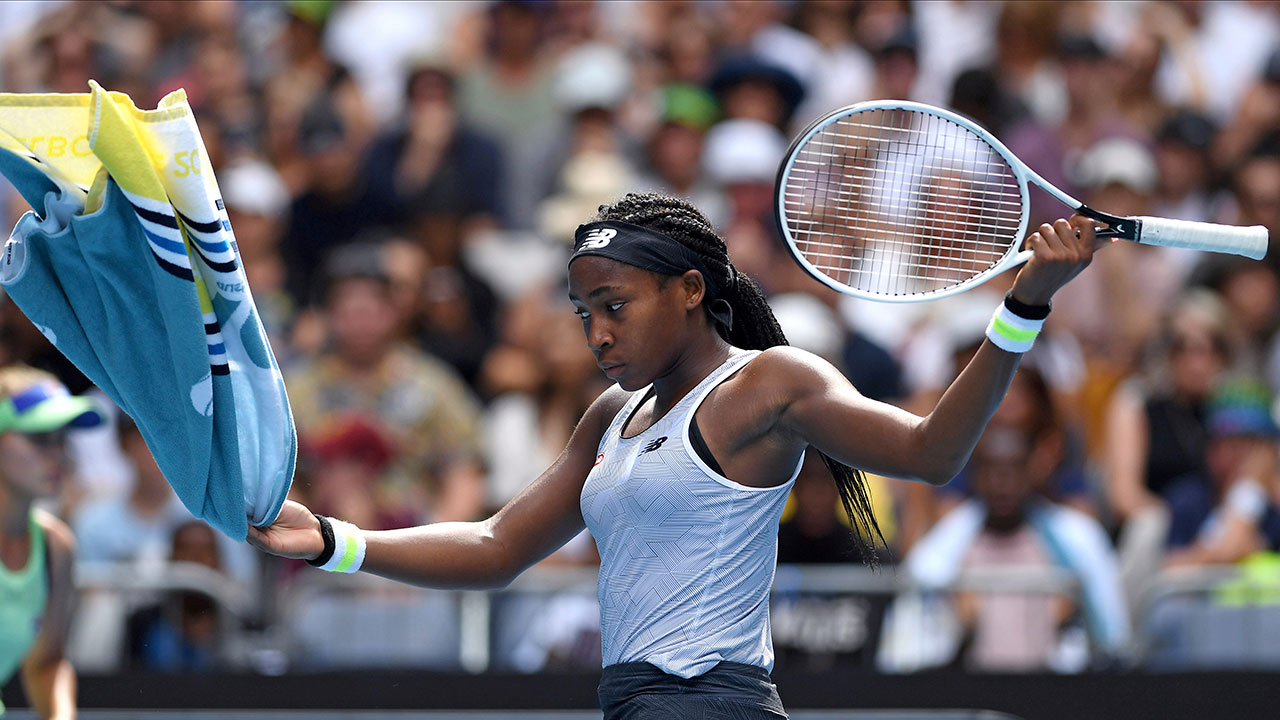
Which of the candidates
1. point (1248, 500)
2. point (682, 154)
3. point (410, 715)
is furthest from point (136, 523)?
point (1248, 500)

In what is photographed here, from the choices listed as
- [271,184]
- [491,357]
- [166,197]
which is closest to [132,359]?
[166,197]

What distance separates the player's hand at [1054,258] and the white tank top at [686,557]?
60 centimetres

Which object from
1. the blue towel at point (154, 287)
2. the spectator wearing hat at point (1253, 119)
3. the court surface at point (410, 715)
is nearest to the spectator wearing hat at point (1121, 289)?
the spectator wearing hat at point (1253, 119)

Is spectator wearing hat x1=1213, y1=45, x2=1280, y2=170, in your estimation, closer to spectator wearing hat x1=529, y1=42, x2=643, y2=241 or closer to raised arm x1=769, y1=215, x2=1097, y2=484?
spectator wearing hat x1=529, y1=42, x2=643, y2=241

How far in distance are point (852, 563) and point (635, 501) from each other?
3564 millimetres

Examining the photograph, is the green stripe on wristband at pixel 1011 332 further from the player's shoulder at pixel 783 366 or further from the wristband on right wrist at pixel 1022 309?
the player's shoulder at pixel 783 366

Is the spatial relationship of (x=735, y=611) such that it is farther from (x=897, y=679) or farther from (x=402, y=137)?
(x=402, y=137)

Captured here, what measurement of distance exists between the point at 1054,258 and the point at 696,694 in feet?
3.43

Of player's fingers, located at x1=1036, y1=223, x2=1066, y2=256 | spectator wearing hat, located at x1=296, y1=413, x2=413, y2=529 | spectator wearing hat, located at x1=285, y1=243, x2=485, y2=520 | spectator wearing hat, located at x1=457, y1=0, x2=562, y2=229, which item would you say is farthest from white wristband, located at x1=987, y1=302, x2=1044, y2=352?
spectator wearing hat, located at x1=457, y1=0, x2=562, y2=229

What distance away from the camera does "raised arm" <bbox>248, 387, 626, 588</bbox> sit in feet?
12.1

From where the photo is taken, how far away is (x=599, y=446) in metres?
3.70

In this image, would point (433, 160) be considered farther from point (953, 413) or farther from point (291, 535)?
point (953, 413)

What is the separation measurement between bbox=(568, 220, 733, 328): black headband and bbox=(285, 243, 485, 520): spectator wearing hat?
12.9 feet

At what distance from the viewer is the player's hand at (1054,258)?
3.01 m
